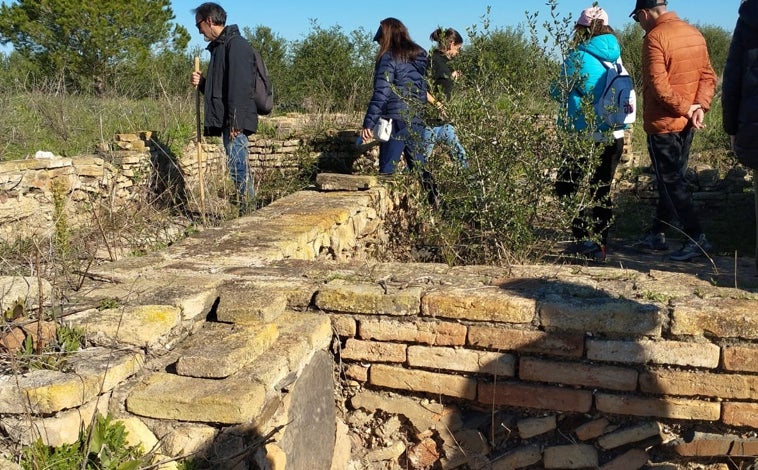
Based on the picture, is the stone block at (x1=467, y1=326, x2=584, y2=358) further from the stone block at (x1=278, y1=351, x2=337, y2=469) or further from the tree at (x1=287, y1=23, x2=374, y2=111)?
the tree at (x1=287, y1=23, x2=374, y2=111)

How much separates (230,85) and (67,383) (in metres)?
3.96

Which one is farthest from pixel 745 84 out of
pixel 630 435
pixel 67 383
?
pixel 67 383

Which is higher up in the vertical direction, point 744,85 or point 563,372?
point 744,85

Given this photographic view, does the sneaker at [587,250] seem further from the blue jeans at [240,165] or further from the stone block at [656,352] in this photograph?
the blue jeans at [240,165]

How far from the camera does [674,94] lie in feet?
14.3

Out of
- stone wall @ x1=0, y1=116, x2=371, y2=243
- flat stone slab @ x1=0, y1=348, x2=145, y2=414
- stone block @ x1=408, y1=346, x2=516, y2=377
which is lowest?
stone block @ x1=408, y1=346, x2=516, y2=377

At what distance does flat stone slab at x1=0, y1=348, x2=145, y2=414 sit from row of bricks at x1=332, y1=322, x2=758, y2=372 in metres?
0.93

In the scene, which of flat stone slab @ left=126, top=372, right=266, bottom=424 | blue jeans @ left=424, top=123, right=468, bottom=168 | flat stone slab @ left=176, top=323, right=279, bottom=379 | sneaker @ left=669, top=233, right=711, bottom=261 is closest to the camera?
flat stone slab @ left=126, top=372, right=266, bottom=424

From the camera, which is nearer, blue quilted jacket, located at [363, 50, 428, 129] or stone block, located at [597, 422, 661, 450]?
stone block, located at [597, 422, 661, 450]

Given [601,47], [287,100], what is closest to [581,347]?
[601,47]

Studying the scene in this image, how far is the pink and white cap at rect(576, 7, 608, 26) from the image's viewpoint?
4.55 m

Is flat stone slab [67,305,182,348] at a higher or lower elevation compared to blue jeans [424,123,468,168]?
lower

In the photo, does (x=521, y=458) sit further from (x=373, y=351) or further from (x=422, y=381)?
(x=373, y=351)

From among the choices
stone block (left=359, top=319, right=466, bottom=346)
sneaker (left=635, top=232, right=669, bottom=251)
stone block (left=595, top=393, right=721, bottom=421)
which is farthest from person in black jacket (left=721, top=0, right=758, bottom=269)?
sneaker (left=635, top=232, right=669, bottom=251)
